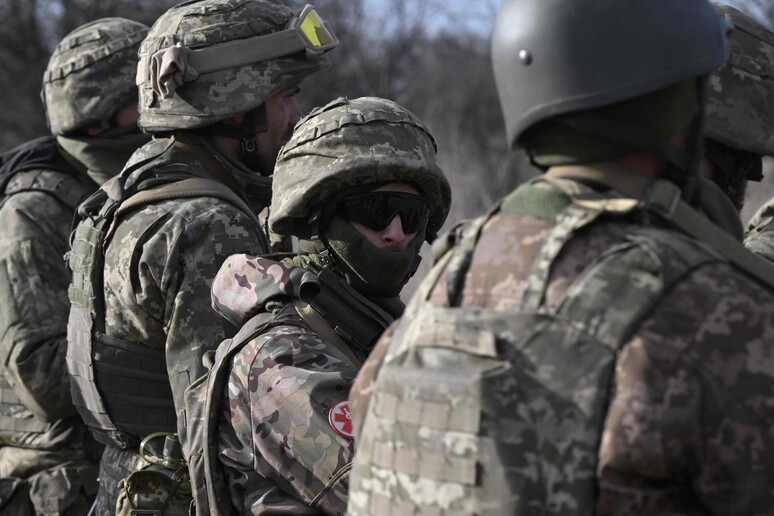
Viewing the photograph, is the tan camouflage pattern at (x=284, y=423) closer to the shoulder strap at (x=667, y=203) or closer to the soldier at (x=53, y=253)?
the shoulder strap at (x=667, y=203)

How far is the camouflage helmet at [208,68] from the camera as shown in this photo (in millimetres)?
4680

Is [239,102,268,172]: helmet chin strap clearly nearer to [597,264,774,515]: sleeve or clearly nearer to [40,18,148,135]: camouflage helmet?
[40,18,148,135]: camouflage helmet

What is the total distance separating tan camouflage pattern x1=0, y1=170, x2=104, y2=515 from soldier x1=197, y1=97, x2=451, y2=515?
5.78ft

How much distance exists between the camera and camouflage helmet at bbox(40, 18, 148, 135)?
5645mm

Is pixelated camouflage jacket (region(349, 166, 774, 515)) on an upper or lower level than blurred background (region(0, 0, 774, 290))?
upper

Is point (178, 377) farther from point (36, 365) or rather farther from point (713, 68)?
point (713, 68)

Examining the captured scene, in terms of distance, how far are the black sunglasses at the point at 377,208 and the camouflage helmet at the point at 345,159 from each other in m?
0.05

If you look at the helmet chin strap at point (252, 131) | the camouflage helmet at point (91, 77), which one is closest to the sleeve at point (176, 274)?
the helmet chin strap at point (252, 131)

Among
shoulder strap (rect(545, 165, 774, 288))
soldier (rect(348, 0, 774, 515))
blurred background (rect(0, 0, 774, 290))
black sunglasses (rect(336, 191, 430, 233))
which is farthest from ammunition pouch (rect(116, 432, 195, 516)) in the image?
blurred background (rect(0, 0, 774, 290))

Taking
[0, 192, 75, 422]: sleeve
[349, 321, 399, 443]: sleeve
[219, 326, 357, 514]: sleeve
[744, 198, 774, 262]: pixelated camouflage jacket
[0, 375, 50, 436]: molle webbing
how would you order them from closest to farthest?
[349, 321, 399, 443]: sleeve
[219, 326, 357, 514]: sleeve
[744, 198, 774, 262]: pixelated camouflage jacket
[0, 192, 75, 422]: sleeve
[0, 375, 50, 436]: molle webbing

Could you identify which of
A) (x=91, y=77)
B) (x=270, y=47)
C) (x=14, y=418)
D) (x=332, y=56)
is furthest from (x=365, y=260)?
(x=332, y=56)

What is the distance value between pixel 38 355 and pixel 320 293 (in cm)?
211

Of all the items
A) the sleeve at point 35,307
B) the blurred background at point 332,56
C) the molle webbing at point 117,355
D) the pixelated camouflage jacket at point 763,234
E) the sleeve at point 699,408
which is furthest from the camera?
the blurred background at point 332,56

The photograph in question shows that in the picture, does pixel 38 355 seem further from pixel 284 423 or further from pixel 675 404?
pixel 675 404
